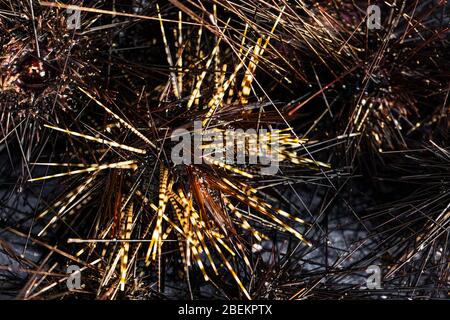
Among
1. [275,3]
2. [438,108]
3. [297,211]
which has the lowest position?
[297,211]

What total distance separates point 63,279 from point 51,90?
255 millimetres

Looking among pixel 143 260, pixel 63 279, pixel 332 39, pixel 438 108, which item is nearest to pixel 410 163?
pixel 438 108

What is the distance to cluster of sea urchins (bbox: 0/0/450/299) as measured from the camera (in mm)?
685

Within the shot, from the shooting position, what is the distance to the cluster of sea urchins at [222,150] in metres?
0.69

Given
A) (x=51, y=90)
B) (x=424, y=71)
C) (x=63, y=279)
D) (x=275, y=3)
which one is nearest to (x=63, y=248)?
(x=63, y=279)

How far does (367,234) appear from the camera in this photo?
31.0 inches

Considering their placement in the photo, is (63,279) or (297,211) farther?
(297,211)

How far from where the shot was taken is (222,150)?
692mm

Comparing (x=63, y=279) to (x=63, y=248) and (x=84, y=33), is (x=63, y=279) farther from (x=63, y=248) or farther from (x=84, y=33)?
(x=84, y=33)

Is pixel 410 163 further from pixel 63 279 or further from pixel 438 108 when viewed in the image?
pixel 63 279

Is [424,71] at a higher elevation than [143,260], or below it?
higher
